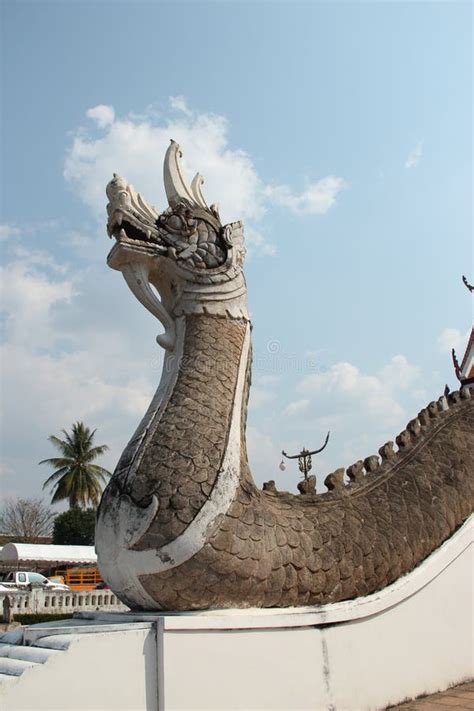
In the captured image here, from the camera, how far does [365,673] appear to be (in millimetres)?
4359

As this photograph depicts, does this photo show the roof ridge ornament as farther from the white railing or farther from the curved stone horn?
the white railing

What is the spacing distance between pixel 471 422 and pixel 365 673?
118 inches

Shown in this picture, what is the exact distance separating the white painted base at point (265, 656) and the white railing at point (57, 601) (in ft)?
35.8

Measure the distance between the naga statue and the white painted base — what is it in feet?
0.53

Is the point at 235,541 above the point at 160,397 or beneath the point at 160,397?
beneath

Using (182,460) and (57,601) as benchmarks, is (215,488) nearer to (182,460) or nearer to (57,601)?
(182,460)

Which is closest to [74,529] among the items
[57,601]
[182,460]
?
[57,601]

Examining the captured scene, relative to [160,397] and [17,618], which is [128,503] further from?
[17,618]

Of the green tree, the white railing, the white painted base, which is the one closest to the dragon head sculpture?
the white painted base

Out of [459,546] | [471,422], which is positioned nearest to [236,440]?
[459,546]

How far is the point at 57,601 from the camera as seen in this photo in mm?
15156

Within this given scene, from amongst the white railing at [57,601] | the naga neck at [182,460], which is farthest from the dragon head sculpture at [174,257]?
the white railing at [57,601]

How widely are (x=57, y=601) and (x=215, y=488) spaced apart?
42.4 feet

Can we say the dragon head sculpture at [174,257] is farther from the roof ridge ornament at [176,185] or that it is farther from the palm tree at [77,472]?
the palm tree at [77,472]
